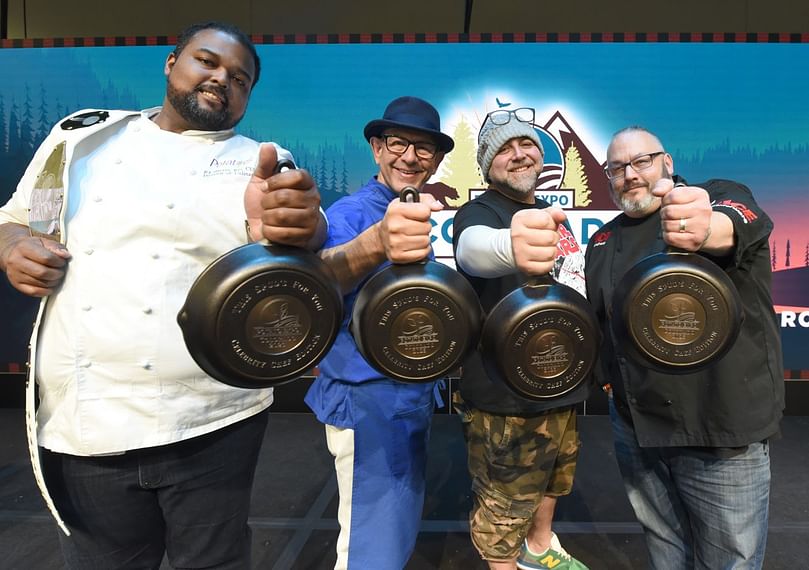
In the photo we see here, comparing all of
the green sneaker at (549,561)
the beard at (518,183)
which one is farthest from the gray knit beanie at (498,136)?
the green sneaker at (549,561)

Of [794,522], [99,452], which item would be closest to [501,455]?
[99,452]

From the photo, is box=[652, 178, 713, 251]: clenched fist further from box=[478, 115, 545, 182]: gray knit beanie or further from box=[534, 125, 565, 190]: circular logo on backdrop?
box=[534, 125, 565, 190]: circular logo on backdrop

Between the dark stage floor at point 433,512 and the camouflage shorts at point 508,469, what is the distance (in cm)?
66

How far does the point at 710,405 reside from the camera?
1442 mm

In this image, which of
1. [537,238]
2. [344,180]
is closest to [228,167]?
[537,238]

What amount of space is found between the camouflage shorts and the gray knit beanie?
3.55 ft

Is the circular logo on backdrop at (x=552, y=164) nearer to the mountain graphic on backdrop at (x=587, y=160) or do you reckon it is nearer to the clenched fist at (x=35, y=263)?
the mountain graphic on backdrop at (x=587, y=160)

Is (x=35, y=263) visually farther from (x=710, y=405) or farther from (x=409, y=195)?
(x=710, y=405)

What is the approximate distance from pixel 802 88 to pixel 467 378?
4263 mm

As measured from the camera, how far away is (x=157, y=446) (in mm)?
1282

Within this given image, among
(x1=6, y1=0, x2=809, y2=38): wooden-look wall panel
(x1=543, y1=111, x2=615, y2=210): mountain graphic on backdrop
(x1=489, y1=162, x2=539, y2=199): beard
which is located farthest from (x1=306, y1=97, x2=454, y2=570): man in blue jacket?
(x1=6, y1=0, x2=809, y2=38): wooden-look wall panel

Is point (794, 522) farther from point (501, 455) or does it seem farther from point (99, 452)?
point (99, 452)

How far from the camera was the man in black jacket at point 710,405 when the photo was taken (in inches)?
54.3

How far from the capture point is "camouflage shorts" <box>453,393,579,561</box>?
1892 mm
